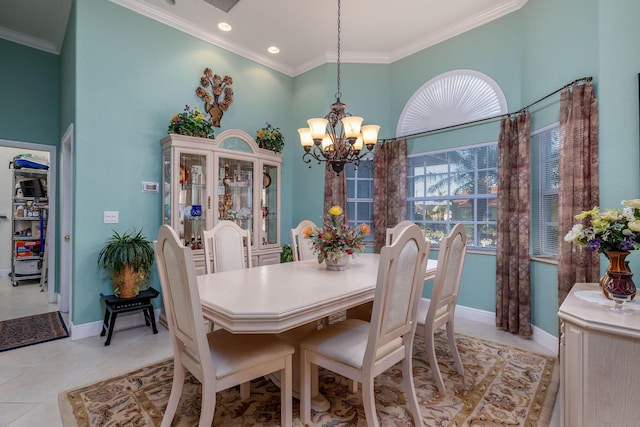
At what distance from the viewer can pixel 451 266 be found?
211 cm

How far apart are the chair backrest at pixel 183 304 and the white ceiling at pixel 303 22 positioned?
3042 mm

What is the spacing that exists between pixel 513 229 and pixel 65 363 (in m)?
4.21

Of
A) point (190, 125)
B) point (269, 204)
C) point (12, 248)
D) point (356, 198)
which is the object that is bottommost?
point (12, 248)

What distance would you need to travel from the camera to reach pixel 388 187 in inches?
162

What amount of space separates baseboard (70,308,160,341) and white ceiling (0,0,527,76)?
130 inches

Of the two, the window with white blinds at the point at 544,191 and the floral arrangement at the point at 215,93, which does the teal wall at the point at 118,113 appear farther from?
the window with white blinds at the point at 544,191

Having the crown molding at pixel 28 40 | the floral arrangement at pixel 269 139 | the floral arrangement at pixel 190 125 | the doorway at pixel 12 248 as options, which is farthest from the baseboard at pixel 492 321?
the crown molding at pixel 28 40

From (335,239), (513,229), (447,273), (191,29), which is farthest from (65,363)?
(513,229)

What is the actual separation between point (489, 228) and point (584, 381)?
2459 mm

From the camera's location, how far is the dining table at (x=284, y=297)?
1.35 meters

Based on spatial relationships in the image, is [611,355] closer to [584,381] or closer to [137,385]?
[584,381]

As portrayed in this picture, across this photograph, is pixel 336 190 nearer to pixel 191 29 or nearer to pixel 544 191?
pixel 544 191

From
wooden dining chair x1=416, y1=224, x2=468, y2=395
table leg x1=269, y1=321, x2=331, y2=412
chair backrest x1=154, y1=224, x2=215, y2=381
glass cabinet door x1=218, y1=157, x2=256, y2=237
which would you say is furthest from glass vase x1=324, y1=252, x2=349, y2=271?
glass cabinet door x1=218, y1=157, x2=256, y2=237

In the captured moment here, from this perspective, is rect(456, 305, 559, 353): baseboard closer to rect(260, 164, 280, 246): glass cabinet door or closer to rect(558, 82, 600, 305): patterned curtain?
rect(558, 82, 600, 305): patterned curtain
